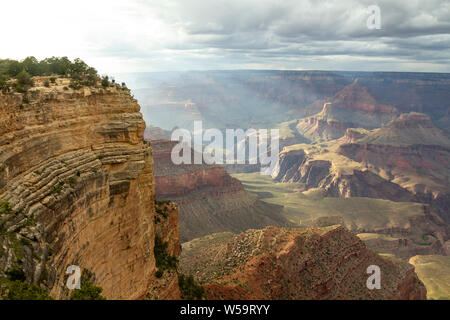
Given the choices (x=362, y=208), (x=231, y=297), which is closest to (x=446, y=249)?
(x=362, y=208)

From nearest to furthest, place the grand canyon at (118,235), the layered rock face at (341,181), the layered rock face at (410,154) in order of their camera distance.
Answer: the grand canyon at (118,235) → the layered rock face at (341,181) → the layered rock face at (410,154)

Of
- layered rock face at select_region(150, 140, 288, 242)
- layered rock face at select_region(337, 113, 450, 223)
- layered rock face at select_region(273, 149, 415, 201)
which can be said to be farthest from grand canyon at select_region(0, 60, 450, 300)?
layered rock face at select_region(337, 113, 450, 223)

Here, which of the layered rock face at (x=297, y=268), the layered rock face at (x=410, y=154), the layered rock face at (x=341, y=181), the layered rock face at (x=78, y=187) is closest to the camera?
the layered rock face at (x=78, y=187)

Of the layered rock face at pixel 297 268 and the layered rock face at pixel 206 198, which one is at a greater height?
the layered rock face at pixel 297 268

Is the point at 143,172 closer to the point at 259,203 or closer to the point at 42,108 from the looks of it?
the point at 42,108

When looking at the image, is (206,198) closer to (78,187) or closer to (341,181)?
(341,181)

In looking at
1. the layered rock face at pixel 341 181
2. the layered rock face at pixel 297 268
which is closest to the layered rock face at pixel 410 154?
the layered rock face at pixel 341 181

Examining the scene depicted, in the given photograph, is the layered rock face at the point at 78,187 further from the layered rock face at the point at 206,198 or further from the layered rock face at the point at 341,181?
the layered rock face at the point at 341,181

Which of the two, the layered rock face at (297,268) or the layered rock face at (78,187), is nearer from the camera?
the layered rock face at (78,187)
